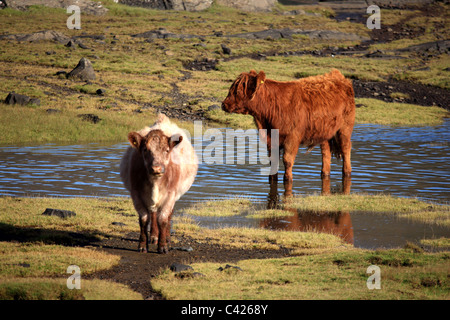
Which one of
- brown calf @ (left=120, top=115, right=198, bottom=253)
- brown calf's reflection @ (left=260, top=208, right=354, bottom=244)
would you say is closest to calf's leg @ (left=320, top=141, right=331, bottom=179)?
brown calf's reflection @ (left=260, top=208, right=354, bottom=244)

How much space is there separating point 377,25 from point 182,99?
54.2 m

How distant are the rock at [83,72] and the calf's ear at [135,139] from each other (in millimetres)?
31505

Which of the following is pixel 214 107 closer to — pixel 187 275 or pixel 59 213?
pixel 59 213

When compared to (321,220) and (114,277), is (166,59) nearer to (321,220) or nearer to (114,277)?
(321,220)

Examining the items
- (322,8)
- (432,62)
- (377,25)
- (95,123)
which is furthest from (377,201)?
(322,8)

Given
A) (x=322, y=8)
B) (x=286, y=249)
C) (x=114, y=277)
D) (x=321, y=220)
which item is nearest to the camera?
(x=114, y=277)

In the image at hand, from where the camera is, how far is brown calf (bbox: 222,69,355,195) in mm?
16219

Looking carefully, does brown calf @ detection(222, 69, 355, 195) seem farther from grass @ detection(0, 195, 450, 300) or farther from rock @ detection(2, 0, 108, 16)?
rock @ detection(2, 0, 108, 16)

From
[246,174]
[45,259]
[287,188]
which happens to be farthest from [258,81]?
[45,259]

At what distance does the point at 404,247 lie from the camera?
35.2ft

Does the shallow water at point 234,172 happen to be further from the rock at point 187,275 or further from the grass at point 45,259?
the rock at point 187,275

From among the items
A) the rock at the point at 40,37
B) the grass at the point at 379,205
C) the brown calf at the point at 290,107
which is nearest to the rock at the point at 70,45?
the rock at the point at 40,37

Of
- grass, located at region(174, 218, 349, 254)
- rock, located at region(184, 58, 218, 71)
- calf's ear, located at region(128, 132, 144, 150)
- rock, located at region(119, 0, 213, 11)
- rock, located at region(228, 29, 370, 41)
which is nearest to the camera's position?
calf's ear, located at region(128, 132, 144, 150)

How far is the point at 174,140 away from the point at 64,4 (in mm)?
78785
